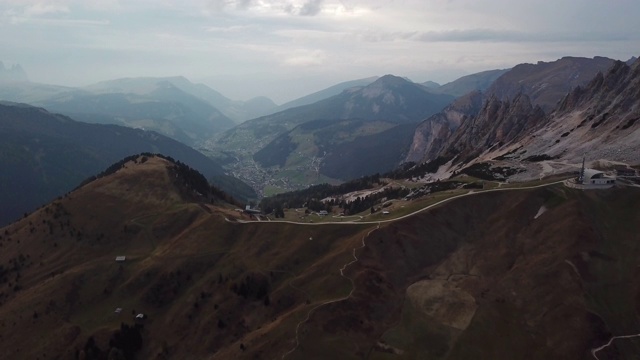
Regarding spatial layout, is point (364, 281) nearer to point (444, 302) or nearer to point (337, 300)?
point (337, 300)

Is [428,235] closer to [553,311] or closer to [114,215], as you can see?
[553,311]

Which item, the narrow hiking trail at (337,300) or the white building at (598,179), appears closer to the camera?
the narrow hiking trail at (337,300)

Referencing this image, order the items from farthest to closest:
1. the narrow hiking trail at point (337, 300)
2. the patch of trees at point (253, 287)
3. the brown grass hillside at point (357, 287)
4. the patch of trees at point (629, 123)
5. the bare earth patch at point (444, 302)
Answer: the patch of trees at point (629, 123) → the patch of trees at point (253, 287) → the bare earth patch at point (444, 302) → the brown grass hillside at point (357, 287) → the narrow hiking trail at point (337, 300)


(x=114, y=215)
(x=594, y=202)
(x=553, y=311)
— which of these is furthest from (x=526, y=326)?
(x=114, y=215)

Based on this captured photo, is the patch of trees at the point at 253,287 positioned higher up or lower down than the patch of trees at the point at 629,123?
lower down

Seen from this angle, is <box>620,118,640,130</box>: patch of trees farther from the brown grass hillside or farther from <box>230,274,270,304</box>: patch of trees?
<box>230,274,270,304</box>: patch of trees

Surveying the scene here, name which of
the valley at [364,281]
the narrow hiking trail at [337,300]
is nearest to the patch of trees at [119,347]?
the valley at [364,281]

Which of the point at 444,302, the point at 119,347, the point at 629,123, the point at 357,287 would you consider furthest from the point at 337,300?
the point at 629,123

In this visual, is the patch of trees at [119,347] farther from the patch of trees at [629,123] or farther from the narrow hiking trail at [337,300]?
the patch of trees at [629,123]
